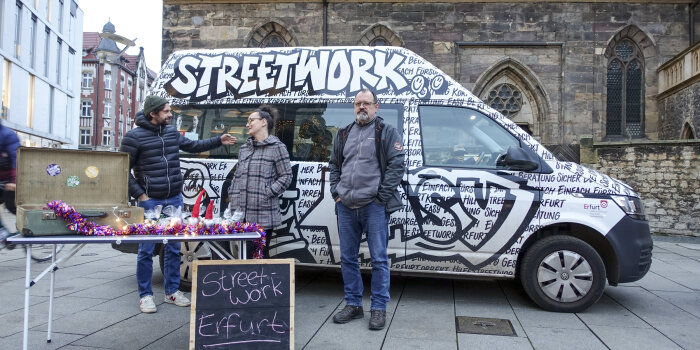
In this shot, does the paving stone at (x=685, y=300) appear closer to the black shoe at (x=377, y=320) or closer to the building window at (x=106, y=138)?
the black shoe at (x=377, y=320)

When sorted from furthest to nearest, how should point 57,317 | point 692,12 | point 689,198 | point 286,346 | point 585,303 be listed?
point 692,12 → point 689,198 → point 585,303 → point 57,317 → point 286,346

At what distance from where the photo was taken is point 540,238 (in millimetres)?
5043

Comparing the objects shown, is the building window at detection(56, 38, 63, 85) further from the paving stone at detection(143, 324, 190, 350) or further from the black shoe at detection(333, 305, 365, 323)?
the black shoe at detection(333, 305, 365, 323)

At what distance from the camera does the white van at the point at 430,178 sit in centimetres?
490

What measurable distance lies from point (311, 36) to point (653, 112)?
1122cm

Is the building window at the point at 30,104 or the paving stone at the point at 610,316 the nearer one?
the paving stone at the point at 610,316

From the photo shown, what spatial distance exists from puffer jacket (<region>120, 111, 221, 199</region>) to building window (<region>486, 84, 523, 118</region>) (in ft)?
44.1

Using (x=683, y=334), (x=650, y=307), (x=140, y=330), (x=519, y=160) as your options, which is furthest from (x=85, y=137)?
(x=683, y=334)

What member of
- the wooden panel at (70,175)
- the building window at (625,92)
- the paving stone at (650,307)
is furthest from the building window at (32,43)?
the paving stone at (650,307)

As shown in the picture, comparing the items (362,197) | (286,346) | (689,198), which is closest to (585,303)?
(362,197)

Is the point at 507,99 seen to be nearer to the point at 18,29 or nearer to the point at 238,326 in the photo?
the point at 238,326

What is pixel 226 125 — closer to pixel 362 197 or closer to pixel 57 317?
pixel 362 197

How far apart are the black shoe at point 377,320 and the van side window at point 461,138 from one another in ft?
5.21

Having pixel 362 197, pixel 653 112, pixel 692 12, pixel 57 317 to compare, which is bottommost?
pixel 57 317
